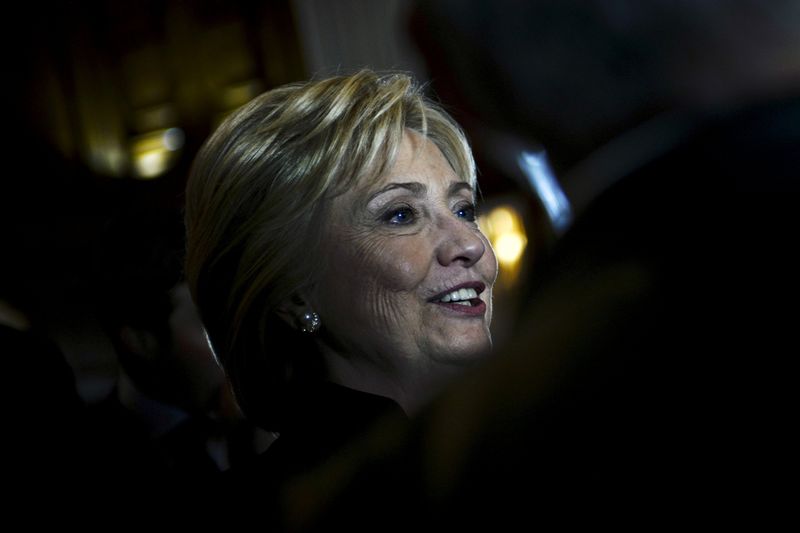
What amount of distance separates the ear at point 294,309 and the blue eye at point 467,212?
0.31 m

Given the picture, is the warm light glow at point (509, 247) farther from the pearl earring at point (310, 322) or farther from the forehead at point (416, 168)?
the pearl earring at point (310, 322)

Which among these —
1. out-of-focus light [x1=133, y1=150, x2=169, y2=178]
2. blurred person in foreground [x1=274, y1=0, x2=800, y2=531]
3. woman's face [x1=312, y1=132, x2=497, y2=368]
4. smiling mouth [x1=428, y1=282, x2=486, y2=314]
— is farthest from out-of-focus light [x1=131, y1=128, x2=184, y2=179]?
blurred person in foreground [x1=274, y1=0, x2=800, y2=531]

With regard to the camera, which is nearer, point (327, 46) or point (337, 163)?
point (337, 163)

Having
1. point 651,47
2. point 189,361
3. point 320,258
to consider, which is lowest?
point 189,361

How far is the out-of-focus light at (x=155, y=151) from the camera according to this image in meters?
5.62

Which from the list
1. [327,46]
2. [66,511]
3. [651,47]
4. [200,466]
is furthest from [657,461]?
[327,46]

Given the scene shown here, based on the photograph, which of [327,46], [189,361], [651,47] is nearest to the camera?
[651,47]

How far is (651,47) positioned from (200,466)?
1957 mm

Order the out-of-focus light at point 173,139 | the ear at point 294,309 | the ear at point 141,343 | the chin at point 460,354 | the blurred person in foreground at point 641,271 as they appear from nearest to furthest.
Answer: the blurred person in foreground at point 641,271, the chin at point 460,354, the ear at point 294,309, the ear at point 141,343, the out-of-focus light at point 173,139

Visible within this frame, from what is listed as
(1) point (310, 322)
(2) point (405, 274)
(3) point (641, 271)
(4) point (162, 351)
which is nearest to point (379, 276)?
(2) point (405, 274)

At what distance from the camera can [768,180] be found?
0.59 meters

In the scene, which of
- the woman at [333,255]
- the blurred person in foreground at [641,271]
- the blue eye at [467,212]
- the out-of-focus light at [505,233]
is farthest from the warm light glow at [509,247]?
the blurred person in foreground at [641,271]

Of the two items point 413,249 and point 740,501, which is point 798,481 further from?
point 413,249

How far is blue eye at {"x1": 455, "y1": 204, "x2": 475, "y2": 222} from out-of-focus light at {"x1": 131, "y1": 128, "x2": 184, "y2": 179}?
162 inches
